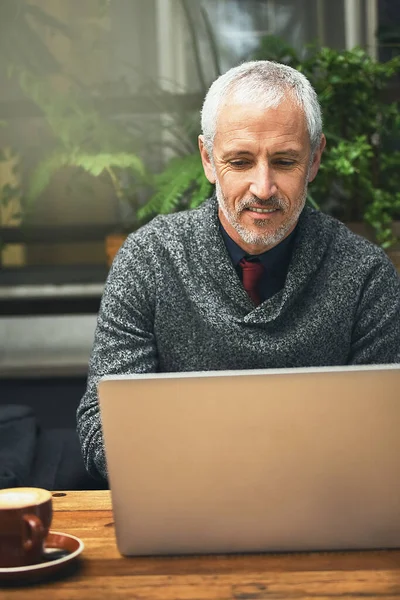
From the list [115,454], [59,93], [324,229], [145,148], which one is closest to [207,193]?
[145,148]

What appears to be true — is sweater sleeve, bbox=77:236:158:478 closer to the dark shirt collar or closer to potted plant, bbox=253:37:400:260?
the dark shirt collar

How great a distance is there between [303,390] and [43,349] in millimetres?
2814

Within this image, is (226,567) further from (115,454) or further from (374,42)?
(374,42)

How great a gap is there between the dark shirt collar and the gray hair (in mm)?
190

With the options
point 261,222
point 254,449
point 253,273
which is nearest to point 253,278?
point 253,273

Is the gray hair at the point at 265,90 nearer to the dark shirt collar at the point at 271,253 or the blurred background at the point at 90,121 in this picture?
the dark shirt collar at the point at 271,253

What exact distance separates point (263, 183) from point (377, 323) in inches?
14.5

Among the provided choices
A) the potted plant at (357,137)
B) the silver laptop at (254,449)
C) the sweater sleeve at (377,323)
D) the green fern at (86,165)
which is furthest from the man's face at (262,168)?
the green fern at (86,165)

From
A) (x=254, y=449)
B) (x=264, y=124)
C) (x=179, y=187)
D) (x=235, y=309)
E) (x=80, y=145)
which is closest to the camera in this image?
(x=254, y=449)

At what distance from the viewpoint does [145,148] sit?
3619 mm

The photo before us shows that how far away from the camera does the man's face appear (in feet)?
5.59

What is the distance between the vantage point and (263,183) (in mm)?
1704

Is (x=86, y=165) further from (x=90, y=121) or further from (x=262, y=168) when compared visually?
(x=262, y=168)

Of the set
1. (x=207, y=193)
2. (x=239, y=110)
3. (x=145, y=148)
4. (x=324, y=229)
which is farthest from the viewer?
(x=145, y=148)
